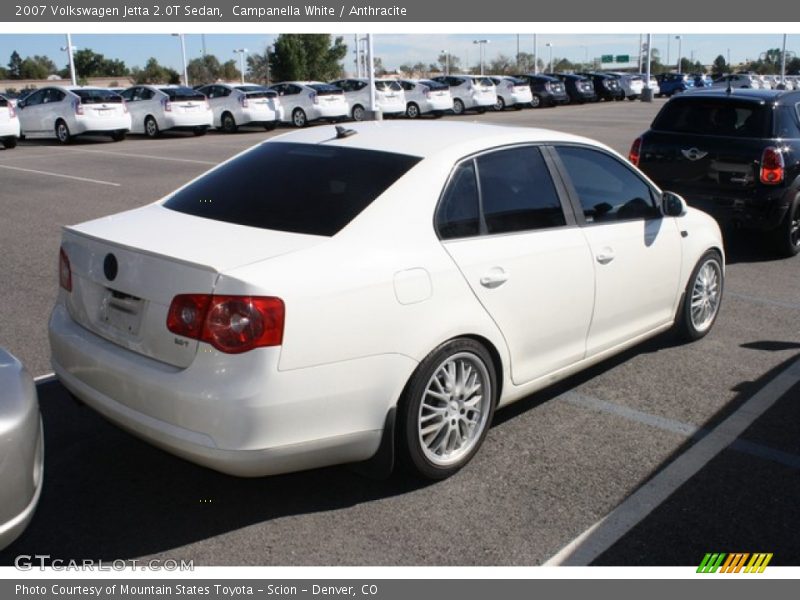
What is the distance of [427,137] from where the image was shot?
4629 mm

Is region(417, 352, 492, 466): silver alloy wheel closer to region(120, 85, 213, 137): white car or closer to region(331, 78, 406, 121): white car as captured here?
region(120, 85, 213, 137): white car

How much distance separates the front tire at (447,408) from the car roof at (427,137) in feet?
3.38

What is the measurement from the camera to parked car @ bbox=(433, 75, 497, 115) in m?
35.8

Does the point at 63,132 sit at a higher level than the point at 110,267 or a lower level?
lower

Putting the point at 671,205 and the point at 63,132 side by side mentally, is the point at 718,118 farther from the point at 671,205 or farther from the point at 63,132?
the point at 63,132

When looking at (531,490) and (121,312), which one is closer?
(121,312)

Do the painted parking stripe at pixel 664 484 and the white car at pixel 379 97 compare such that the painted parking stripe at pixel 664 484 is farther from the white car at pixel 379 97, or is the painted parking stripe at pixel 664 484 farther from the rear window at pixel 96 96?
the white car at pixel 379 97

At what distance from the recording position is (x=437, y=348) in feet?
12.9

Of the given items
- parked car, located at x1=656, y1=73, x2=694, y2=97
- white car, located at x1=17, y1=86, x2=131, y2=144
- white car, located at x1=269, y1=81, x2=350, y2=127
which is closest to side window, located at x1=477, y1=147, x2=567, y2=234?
white car, located at x1=17, y1=86, x2=131, y2=144

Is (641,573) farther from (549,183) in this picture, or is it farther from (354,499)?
(549,183)

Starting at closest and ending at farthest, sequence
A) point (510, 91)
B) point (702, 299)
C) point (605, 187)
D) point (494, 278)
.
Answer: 1. point (494, 278)
2. point (605, 187)
3. point (702, 299)
4. point (510, 91)

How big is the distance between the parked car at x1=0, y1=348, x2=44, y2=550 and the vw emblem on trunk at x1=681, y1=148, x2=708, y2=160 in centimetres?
720

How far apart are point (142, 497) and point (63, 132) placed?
21.8 meters

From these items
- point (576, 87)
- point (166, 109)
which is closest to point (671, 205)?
point (166, 109)
